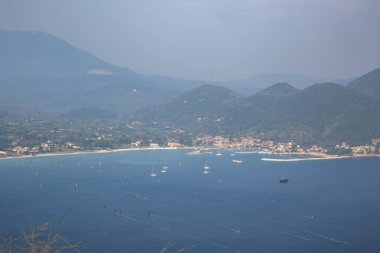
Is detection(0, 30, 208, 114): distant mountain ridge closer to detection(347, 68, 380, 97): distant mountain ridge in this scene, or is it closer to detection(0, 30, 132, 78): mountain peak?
detection(0, 30, 132, 78): mountain peak

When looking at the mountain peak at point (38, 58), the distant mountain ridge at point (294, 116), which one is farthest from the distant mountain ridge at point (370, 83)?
the mountain peak at point (38, 58)

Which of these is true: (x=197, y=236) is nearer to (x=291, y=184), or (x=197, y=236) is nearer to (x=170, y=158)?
(x=291, y=184)

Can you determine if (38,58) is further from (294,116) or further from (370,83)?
(294,116)

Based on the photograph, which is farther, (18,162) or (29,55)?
(29,55)

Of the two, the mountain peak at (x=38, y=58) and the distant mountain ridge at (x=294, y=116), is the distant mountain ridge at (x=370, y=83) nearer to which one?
the distant mountain ridge at (x=294, y=116)

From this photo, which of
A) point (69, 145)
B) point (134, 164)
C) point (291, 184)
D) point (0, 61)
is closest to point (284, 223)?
point (291, 184)

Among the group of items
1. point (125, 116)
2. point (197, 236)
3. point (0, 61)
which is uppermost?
point (0, 61)

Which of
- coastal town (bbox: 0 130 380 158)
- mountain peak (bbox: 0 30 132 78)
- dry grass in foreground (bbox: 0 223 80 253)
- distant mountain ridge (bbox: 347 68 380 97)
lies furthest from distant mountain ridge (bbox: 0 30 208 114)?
dry grass in foreground (bbox: 0 223 80 253)

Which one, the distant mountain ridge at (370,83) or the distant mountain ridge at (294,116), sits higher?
the distant mountain ridge at (370,83)

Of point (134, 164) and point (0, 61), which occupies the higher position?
point (0, 61)
